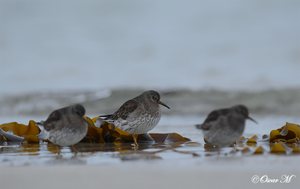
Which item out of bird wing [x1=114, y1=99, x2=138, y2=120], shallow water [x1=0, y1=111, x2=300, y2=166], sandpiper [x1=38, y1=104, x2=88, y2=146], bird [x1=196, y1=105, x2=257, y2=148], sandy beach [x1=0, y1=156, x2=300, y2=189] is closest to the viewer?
sandy beach [x1=0, y1=156, x2=300, y2=189]

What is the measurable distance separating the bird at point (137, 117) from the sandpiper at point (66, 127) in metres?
0.97

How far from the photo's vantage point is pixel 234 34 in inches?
783

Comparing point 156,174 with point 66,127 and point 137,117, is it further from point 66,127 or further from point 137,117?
point 137,117

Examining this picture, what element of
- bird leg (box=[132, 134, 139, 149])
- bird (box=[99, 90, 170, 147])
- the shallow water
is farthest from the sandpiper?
bird (box=[99, 90, 170, 147])

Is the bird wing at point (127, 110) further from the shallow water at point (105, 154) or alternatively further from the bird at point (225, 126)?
the bird at point (225, 126)

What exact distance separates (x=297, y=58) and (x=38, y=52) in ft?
25.5

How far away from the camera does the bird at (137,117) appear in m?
7.69

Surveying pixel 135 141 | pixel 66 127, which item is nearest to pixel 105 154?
pixel 66 127

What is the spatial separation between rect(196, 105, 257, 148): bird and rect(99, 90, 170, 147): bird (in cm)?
114

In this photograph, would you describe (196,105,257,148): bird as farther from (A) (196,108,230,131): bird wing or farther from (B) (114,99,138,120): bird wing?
(B) (114,99,138,120): bird wing

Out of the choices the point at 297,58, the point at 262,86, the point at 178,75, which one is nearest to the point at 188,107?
the point at 262,86

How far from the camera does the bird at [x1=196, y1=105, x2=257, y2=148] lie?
644 centimetres

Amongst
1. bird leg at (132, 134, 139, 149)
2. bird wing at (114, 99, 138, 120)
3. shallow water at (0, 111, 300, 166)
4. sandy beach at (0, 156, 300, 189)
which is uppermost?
bird wing at (114, 99, 138, 120)

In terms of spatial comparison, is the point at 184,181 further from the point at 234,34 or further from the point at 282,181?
the point at 234,34
